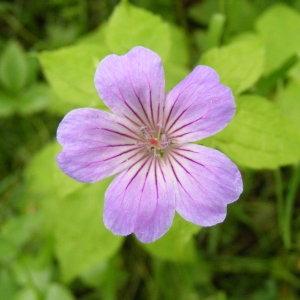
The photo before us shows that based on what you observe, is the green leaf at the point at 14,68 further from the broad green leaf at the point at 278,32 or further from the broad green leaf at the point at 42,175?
the broad green leaf at the point at 278,32

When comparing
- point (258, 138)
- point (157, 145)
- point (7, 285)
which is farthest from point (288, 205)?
point (7, 285)

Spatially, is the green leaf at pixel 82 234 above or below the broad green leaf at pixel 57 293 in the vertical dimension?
above

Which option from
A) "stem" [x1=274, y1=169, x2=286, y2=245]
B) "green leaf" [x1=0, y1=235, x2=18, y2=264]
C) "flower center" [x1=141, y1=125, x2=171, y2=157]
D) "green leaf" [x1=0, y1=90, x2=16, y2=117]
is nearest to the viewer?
"flower center" [x1=141, y1=125, x2=171, y2=157]

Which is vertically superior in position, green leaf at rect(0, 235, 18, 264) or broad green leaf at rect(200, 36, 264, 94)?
broad green leaf at rect(200, 36, 264, 94)

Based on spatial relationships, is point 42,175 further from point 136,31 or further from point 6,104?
point 136,31

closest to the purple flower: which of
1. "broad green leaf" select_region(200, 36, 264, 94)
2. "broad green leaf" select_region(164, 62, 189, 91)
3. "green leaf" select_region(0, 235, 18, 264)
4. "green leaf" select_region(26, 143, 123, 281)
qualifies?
A: "broad green leaf" select_region(200, 36, 264, 94)

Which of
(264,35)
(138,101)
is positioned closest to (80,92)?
(138,101)

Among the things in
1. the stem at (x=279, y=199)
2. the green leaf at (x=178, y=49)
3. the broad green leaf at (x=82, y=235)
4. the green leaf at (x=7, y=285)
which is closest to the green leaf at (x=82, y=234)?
the broad green leaf at (x=82, y=235)

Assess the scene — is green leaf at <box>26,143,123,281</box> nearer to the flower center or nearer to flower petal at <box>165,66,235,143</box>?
the flower center
